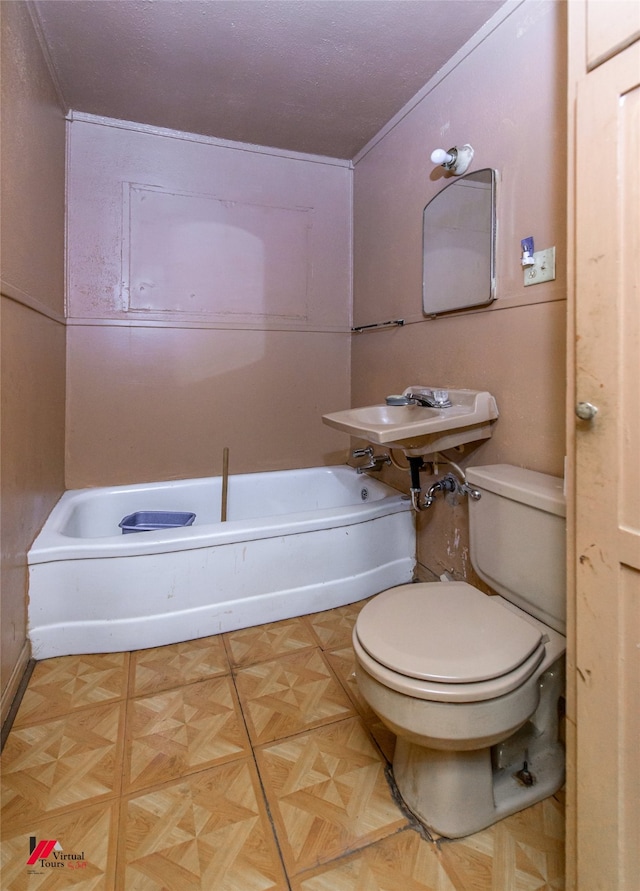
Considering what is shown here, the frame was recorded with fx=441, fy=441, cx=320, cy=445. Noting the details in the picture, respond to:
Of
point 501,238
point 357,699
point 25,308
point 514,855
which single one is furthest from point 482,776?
point 25,308

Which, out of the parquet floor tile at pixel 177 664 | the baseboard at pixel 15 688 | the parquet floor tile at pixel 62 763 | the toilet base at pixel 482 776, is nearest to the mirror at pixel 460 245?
the toilet base at pixel 482 776

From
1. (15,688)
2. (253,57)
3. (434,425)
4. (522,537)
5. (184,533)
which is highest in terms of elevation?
(253,57)

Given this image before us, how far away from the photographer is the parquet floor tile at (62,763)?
1095mm

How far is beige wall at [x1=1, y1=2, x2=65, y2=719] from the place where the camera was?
1.37m

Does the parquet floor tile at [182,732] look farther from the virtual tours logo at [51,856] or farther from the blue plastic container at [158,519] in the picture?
the blue plastic container at [158,519]

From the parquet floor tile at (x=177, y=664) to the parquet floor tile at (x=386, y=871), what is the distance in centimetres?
75

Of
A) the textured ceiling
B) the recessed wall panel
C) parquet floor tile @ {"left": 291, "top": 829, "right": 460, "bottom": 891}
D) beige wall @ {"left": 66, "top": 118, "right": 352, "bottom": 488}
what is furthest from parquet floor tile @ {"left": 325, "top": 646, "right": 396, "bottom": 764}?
the textured ceiling

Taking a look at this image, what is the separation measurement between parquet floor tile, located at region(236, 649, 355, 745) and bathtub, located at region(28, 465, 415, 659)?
0.29m

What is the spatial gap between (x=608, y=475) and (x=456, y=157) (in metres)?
1.53

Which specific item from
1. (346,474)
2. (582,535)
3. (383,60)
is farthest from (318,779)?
(383,60)

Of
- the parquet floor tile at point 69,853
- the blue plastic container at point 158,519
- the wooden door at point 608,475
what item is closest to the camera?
the wooden door at point 608,475

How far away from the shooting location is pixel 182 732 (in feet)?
4.32

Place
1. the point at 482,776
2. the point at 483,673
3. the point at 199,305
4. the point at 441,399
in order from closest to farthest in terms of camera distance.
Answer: the point at 483,673 → the point at 482,776 → the point at 441,399 → the point at 199,305

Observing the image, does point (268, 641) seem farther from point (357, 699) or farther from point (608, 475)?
point (608, 475)
